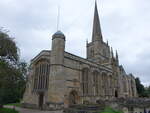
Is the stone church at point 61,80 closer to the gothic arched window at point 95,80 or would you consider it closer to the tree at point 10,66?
the gothic arched window at point 95,80

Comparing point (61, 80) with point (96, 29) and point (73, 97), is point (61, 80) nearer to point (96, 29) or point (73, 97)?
point (73, 97)

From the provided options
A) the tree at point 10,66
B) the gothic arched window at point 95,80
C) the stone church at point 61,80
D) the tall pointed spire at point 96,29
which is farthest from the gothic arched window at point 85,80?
the tall pointed spire at point 96,29

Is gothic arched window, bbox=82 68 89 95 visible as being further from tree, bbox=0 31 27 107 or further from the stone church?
tree, bbox=0 31 27 107

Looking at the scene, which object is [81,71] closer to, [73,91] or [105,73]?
[73,91]

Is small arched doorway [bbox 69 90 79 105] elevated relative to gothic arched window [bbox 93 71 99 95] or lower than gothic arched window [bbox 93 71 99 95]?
lower

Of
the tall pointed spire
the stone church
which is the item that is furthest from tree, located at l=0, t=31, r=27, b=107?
the tall pointed spire

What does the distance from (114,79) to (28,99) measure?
2358 centimetres

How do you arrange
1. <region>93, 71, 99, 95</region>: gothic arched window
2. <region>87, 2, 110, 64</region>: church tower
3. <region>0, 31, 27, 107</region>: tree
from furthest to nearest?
<region>87, 2, 110, 64</region>: church tower → <region>93, 71, 99, 95</region>: gothic arched window → <region>0, 31, 27, 107</region>: tree

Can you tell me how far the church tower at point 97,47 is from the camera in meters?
45.8

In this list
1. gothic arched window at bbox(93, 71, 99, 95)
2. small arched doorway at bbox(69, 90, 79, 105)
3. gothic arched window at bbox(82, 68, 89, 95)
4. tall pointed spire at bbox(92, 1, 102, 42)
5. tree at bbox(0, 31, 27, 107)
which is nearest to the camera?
tree at bbox(0, 31, 27, 107)

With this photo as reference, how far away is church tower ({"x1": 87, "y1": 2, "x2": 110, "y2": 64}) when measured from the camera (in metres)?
45.8

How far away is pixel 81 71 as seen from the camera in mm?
25281

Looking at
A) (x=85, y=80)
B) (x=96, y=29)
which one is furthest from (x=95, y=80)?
(x=96, y=29)

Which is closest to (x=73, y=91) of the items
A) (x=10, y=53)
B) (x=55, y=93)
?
(x=55, y=93)
